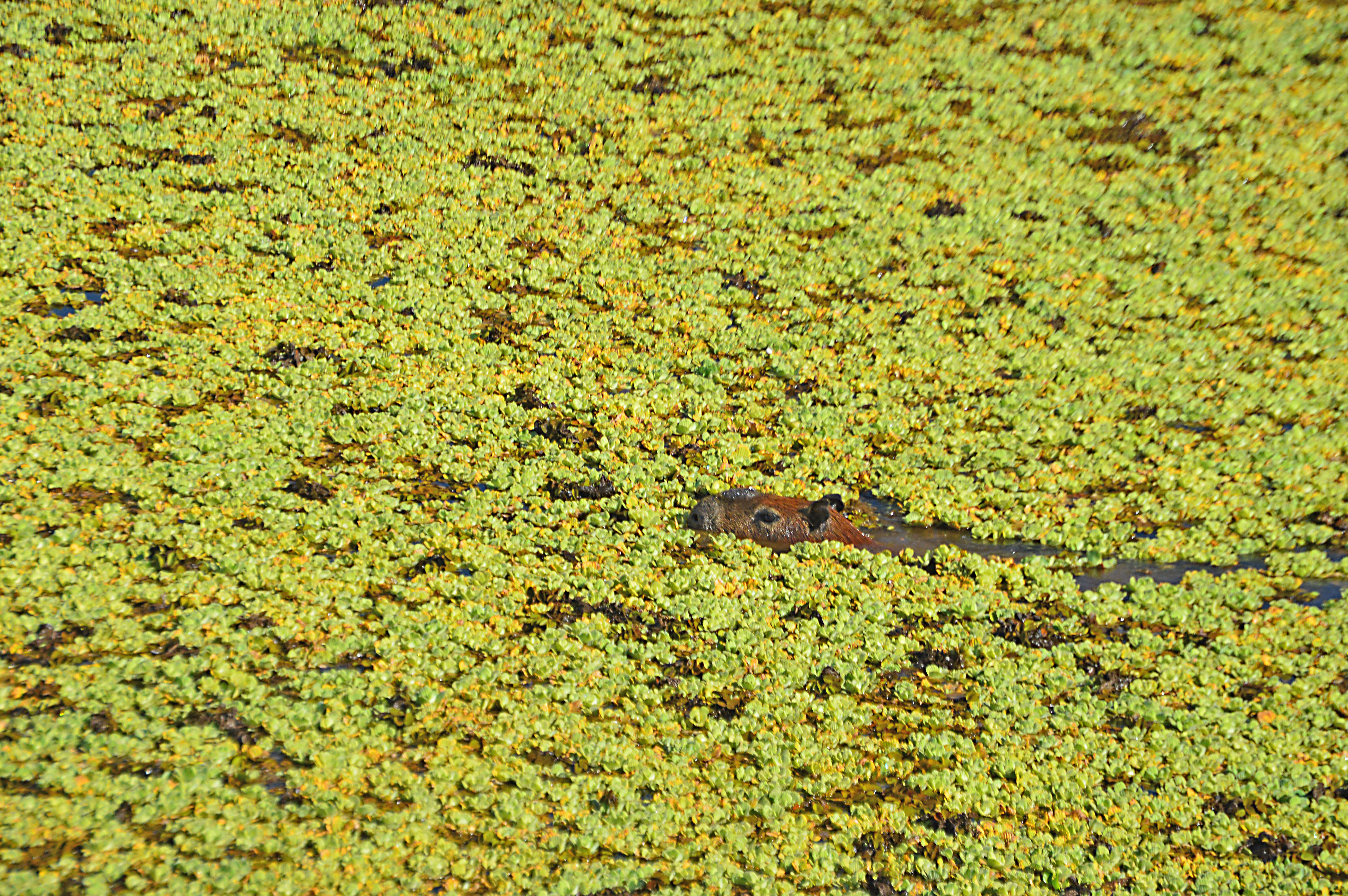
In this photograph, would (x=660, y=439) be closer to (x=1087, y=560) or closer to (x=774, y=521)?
(x=774, y=521)

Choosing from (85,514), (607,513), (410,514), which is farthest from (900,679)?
(85,514)

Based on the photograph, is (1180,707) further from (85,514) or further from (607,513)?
(85,514)

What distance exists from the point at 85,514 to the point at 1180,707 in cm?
636

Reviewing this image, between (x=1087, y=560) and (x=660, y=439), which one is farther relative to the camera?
(x=660, y=439)

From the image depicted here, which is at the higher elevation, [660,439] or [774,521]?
[660,439]

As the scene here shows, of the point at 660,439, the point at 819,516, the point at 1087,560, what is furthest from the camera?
the point at 660,439

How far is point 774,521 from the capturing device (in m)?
6.70

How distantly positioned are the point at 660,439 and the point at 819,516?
4.76 ft

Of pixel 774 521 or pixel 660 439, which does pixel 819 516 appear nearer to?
pixel 774 521

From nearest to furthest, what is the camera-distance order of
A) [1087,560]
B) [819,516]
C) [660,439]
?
[819,516] < [1087,560] < [660,439]

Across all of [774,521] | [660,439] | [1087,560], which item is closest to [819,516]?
[774,521]

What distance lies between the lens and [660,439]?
7.46m

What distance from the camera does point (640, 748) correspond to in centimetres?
503

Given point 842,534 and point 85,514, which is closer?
point 85,514
